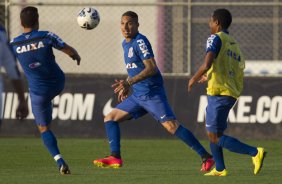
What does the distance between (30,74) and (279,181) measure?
11.7 ft

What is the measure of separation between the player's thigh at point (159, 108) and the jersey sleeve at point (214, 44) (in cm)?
150

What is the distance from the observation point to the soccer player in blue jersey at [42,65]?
13.4 meters

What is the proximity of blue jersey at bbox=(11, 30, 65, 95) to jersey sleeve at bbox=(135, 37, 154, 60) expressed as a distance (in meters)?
1.05

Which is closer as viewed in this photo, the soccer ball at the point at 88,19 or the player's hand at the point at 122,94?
the player's hand at the point at 122,94

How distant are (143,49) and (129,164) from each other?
198 centimetres

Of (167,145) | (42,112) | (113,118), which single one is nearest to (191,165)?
(113,118)

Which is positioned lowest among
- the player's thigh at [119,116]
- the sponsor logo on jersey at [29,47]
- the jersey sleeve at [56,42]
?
the player's thigh at [119,116]

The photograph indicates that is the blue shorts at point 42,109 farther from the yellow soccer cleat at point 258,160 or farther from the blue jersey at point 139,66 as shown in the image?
the yellow soccer cleat at point 258,160

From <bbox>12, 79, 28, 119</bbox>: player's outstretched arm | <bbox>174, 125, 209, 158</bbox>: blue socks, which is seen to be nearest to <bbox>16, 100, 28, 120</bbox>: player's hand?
<bbox>12, 79, 28, 119</bbox>: player's outstretched arm

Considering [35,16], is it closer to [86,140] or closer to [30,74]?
[30,74]

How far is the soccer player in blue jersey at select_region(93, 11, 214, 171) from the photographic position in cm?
1398

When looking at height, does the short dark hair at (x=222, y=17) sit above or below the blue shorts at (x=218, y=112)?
above

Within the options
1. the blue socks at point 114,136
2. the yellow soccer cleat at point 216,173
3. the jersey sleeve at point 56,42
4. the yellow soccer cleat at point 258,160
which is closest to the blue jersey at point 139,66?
the blue socks at point 114,136

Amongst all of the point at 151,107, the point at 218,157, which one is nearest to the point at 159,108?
the point at 151,107
